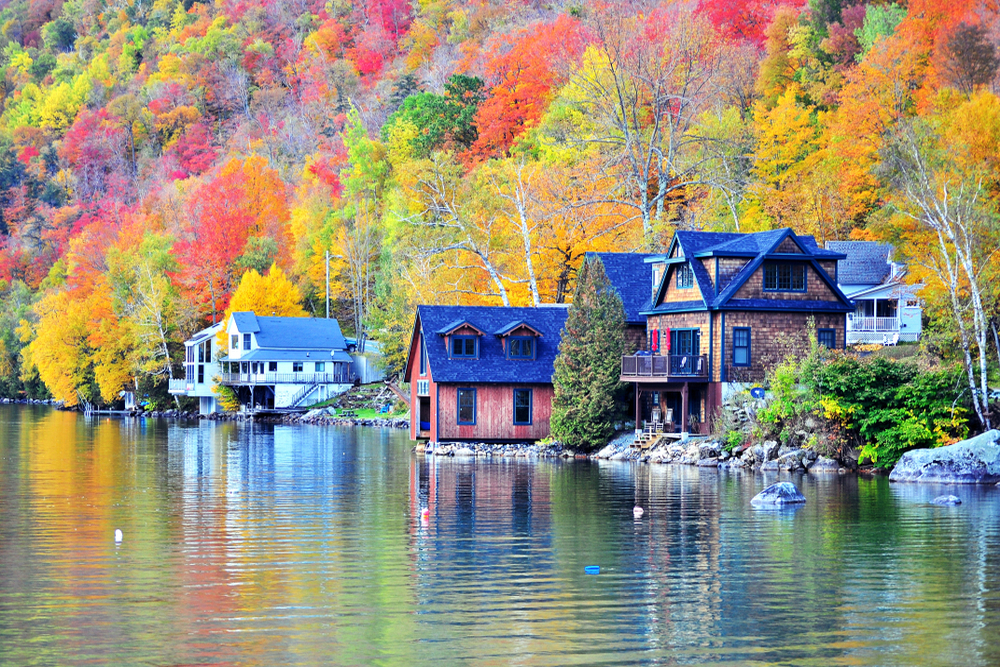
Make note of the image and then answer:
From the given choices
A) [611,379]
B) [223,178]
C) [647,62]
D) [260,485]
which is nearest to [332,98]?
[223,178]

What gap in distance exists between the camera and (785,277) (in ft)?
168

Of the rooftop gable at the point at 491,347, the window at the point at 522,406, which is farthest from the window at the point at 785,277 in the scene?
the window at the point at 522,406

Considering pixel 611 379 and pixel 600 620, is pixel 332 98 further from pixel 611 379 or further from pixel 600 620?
pixel 600 620

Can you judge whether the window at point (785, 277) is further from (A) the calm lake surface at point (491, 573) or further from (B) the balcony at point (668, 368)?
(A) the calm lake surface at point (491, 573)

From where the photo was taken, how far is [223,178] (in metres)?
132

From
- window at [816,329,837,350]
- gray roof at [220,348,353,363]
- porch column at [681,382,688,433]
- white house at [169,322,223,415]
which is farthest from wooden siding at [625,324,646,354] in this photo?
white house at [169,322,223,415]

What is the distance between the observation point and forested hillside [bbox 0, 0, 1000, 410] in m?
62.3

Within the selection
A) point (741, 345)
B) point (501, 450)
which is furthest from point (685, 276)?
point (501, 450)

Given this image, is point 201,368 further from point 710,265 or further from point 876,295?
point 710,265

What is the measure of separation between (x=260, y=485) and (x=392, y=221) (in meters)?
56.2

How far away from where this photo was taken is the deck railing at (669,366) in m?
51.0

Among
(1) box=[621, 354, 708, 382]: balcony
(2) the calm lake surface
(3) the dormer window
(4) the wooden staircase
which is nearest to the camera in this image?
(2) the calm lake surface

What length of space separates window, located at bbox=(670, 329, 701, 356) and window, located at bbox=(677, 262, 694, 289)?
1.98m

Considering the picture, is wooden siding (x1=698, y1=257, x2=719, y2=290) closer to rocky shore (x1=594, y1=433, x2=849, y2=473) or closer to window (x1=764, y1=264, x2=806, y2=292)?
window (x1=764, y1=264, x2=806, y2=292)
